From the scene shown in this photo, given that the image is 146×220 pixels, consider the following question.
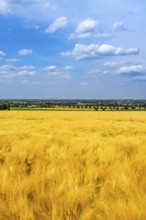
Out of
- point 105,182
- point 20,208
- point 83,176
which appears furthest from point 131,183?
point 20,208

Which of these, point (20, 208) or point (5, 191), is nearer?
point (20, 208)

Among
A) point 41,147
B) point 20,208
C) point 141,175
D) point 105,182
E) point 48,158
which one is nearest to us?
point 20,208

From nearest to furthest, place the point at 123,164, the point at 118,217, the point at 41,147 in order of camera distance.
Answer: the point at 118,217, the point at 123,164, the point at 41,147

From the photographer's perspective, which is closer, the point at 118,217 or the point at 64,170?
the point at 118,217

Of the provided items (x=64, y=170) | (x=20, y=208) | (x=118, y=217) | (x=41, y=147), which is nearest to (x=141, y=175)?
(x=64, y=170)

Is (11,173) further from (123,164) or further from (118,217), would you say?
(118,217)

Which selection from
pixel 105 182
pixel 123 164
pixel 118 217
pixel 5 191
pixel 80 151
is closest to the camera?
pixel 118 217

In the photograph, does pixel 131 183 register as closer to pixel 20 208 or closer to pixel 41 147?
pixel 20 208

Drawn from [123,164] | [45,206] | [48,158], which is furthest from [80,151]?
[45,206]

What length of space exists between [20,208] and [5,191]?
0.43 meters

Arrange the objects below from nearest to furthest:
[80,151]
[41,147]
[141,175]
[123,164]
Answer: [141,175] < [123,164] < [80,151] < [41,147]

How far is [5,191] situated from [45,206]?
1.41 feet

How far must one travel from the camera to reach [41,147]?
16.5 ft

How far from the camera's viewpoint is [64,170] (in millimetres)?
3541
